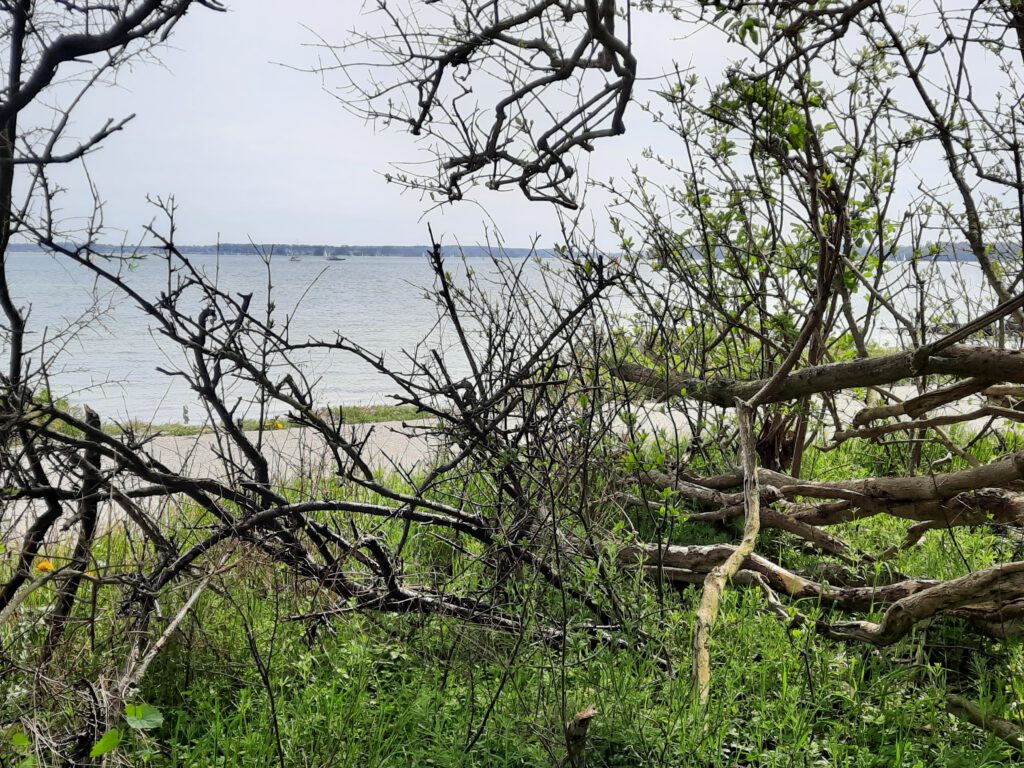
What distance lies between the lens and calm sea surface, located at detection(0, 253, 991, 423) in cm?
395

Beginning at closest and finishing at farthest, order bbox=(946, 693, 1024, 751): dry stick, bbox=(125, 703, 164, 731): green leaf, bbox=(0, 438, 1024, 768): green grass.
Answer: bbox=(125, 703, 164, 731): green leaf, bbox=(0, 438, 1024, 768): green grass, bbox=(946, 693, 1024, 751): dry stick

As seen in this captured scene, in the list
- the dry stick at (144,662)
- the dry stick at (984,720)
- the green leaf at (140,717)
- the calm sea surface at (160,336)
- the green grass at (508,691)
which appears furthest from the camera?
the calm sea surface at (160,336)

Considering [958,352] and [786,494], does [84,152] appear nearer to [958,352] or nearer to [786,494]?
A: [958,352]

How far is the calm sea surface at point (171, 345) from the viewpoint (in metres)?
3.95

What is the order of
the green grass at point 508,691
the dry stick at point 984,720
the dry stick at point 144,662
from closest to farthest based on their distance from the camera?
the dry stick at point 144,662 < the green grass at point 508,691 < the dry stick at point 984,720

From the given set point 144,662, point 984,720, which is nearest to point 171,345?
point 144,662

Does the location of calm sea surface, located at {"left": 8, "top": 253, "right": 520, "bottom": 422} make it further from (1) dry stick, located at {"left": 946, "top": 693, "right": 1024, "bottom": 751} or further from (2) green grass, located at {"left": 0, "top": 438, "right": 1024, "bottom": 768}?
(1) dry stick, located at {"left": 946, "top": 693, "right": 1024, "bottom": 751}

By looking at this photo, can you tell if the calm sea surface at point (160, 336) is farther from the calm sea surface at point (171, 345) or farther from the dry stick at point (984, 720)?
the dry stick at point (984, 720)

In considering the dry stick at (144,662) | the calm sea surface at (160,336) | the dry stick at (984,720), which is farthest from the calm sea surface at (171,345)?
the dry stick at (984,720)

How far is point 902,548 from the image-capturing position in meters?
4.87

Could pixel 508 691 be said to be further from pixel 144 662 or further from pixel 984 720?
pixel 984 720

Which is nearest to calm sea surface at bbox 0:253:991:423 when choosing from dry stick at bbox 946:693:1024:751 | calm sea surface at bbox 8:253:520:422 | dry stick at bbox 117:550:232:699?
calm sea surface at bbox 8:253:520:422

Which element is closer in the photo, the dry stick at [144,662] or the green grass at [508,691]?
the dry stick at [144,662]

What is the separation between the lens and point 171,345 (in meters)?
23.1
